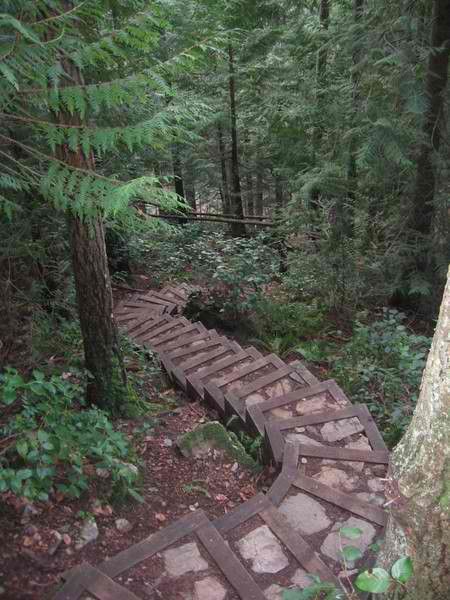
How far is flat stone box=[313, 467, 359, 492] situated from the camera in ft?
12.4

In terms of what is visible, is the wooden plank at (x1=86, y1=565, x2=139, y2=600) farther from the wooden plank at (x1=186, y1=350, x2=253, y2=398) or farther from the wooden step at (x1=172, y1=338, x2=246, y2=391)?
the wooden step at (x1=172, y1=338, x2=246, y2=391)

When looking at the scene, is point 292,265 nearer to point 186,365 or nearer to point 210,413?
point 186,365

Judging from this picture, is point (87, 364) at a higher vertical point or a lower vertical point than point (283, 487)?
higher

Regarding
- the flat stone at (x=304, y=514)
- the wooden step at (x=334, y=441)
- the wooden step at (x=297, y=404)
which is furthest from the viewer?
the wooden step at (x=297, y=404)

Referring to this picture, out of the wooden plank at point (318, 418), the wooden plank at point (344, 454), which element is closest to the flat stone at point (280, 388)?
the wooden plank at point (318, 418)

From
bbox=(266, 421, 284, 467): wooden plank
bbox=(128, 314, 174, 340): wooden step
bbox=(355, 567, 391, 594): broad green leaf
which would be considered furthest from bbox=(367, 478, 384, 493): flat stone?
bbox=(128, 314, 174, 340): wooden step

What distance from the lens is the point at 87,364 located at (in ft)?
14.9

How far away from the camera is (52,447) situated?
288cm

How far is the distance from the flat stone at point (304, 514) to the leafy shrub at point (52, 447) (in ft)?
4.07

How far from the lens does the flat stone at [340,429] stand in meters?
4.43

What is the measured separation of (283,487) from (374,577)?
6.69ft

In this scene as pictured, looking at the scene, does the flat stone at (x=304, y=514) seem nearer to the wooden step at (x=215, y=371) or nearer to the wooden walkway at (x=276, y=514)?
the wooden walkway at (x=276, y=514)

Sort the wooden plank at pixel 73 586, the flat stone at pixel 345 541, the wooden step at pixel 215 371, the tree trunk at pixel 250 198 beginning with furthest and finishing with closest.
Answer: the tree trunk at pixel 250 198, the wooden step at pixel 215 371, the flat stone at pixel 345 541, the wooden plank at pixel 73 586

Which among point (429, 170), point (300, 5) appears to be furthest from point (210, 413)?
point (300, 5)
